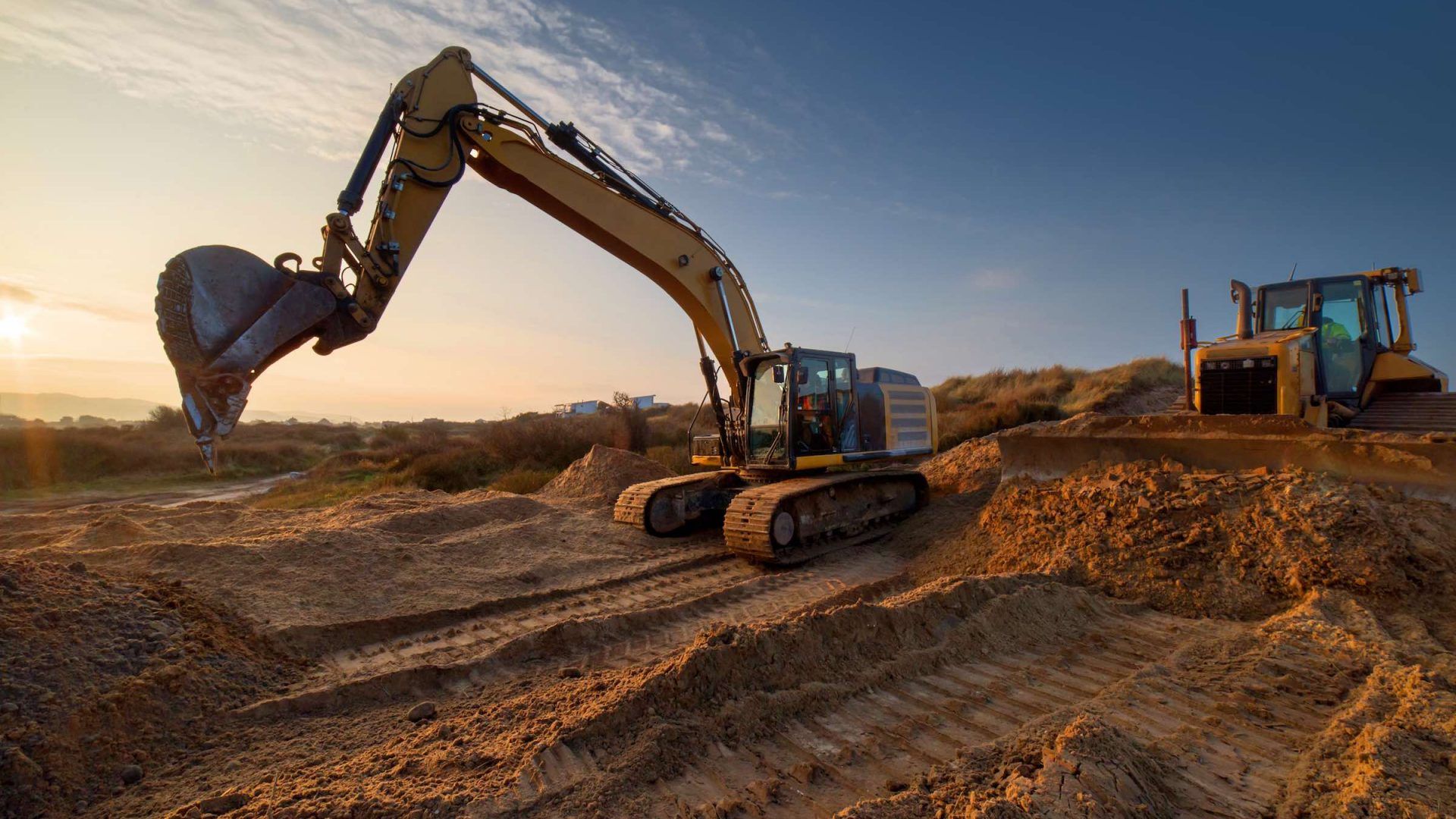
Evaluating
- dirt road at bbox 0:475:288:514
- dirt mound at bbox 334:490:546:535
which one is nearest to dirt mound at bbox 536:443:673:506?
dirt mound at bbox 334:490:546:535

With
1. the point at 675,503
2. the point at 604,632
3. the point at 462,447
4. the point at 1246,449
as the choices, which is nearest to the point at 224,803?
the point at 604,632

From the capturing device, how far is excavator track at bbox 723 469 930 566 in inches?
274

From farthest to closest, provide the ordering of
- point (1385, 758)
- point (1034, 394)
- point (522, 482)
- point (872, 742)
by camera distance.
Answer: point (1034, 394) → point (522, 482) → point (872, 742) → point (1385, 758)

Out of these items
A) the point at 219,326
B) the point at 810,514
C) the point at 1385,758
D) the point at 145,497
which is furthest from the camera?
the point at 145,497

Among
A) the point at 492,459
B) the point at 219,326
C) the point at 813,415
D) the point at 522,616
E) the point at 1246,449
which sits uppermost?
the point at 219,326

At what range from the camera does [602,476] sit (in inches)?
456

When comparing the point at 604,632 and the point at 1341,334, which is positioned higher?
the point at 1341,334

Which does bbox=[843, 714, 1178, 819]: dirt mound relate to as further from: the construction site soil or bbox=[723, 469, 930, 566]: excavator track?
bbox=[723, 469, 930, 566]: excavator track

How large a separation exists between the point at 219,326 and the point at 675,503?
5.35 meters

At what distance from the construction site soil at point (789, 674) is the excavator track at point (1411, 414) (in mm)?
3295

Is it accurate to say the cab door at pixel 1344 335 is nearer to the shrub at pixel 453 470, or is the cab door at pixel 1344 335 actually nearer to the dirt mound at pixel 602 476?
the dirt mound at pixel 602 476

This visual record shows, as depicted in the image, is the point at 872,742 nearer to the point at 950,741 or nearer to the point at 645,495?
the point at 950,741

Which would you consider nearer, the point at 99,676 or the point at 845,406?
the point at 99,676

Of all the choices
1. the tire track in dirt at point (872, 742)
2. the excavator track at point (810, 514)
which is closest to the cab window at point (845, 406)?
the excavator track at point (810, 514)
